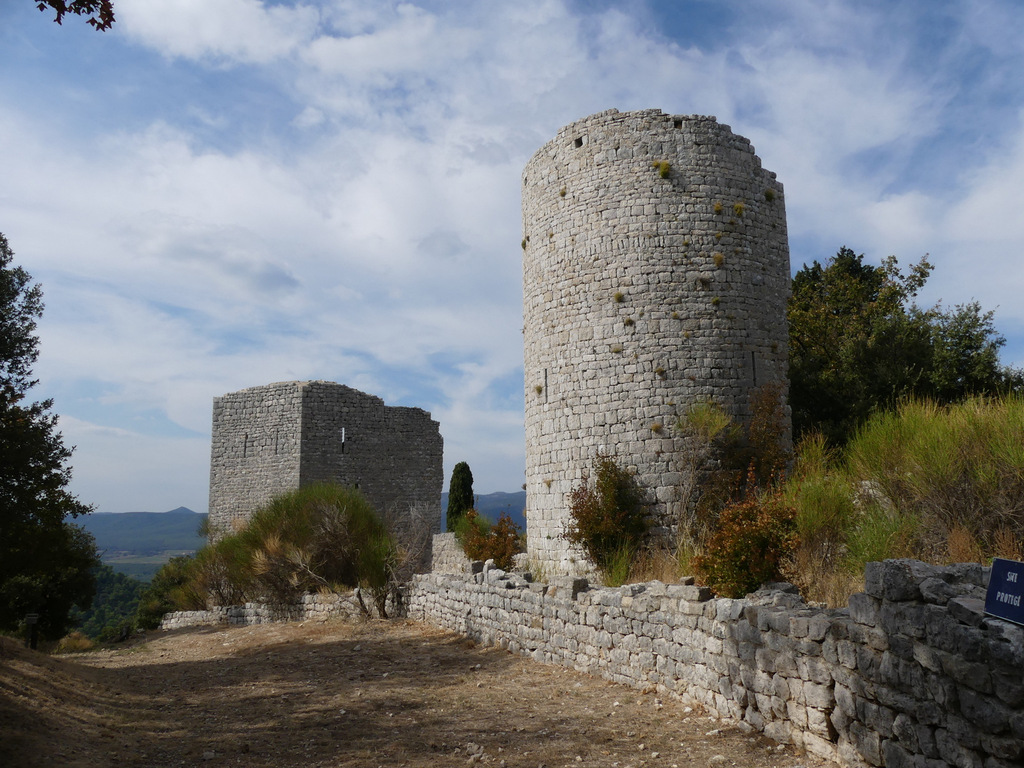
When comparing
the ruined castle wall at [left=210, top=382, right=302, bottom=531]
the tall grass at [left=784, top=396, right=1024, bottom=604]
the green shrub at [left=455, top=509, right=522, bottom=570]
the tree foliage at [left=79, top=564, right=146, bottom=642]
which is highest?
the ruined castle wall at [left=210, top=382, right=302, bottom=531]

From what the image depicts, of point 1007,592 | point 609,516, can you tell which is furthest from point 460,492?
point 1007,592

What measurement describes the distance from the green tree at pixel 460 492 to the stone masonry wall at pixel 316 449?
1.98m

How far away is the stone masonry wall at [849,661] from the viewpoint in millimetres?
3660

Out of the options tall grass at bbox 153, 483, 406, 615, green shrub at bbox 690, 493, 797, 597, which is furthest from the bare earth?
tall grass at bbox 153, 483, 406, 615

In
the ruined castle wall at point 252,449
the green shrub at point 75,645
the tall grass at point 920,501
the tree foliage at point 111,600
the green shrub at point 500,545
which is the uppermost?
the ruined castle wall at point 252,449

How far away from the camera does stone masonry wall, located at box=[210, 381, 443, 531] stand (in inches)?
853

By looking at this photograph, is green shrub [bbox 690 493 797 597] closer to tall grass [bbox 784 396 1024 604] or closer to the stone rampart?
tall grass [bbox 784 396 1024 604]

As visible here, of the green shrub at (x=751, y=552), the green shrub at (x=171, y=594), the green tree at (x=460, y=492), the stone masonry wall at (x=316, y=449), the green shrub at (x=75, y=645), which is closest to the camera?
the green shrub at (x=751, y=552)

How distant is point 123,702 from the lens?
794 centimetres

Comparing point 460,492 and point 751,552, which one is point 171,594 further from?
point 751,552

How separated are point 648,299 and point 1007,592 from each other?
27.9 feet

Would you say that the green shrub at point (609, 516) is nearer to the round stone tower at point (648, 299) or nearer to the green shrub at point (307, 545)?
the round stone tower at point (648, 299)

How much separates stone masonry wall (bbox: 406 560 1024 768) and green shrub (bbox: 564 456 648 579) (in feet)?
9.55

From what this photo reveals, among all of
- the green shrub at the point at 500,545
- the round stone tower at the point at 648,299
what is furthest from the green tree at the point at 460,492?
the round stone tower at the point at 648,299
